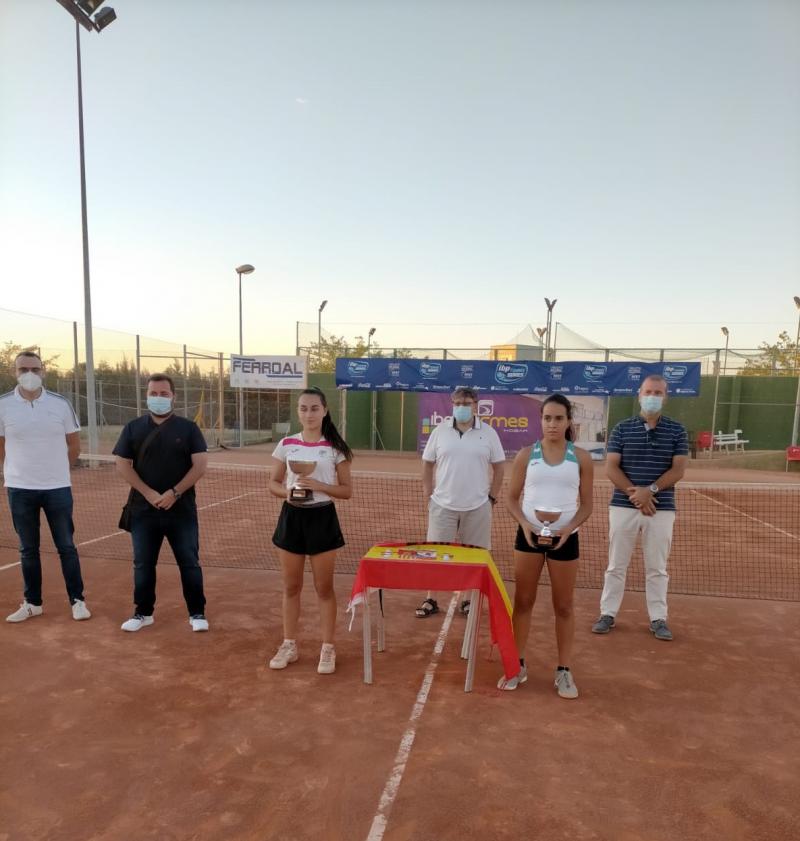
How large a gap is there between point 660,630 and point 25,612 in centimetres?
540

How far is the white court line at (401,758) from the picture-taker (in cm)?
270

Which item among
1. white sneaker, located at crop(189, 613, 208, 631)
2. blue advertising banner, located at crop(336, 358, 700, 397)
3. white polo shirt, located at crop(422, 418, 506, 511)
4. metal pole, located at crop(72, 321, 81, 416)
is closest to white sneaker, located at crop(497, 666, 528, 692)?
white polo shirt, located at crop(422, 418, 506, 511)

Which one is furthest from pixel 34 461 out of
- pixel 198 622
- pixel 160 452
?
pixel 198 622

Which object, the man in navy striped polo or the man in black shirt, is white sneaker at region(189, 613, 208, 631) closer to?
the man in black shirt

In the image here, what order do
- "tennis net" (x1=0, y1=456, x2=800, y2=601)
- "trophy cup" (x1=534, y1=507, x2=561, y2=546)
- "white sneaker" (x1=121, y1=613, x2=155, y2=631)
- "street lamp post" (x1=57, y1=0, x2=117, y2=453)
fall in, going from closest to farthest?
"trophy cup" (x1=534, y1=507, x2=561, y2=546)
"white sneaker" (x1=121, y1=613, x2=155, y2=631)
"tennis net" (x1=0, y1=456, x2=800, y2=601)
"street lamp post" (x1=57, y1=0, x2=117, y2=453)

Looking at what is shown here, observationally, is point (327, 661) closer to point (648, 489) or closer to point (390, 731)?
point (390, 731)

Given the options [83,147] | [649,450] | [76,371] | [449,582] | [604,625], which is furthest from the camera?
[76,371]

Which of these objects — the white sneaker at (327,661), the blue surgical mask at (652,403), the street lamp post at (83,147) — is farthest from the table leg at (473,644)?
the street lamp post at (83,147)

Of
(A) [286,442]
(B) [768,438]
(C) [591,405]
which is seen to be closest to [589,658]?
(A) [286,442]

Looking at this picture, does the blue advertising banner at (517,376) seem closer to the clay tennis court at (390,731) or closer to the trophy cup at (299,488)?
the clay tennis court at (390,731)

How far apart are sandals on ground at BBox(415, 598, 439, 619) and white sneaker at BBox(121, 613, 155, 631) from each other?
233cm

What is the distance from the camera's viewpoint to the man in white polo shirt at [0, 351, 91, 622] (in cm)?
477

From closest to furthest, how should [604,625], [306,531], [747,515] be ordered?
[306,531] → [604,625] → [747,515]

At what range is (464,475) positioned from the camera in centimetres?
489
